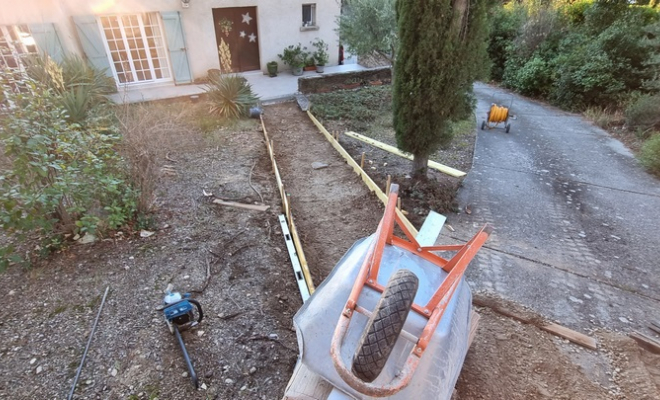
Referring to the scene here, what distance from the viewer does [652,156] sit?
7109mm

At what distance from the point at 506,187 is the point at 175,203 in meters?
6.00

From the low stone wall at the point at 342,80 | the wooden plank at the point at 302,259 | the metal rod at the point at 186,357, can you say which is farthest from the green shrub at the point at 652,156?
the metal rod at the point at 186,357

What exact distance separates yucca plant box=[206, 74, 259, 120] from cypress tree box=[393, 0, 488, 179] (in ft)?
16.0

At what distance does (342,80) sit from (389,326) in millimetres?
10726

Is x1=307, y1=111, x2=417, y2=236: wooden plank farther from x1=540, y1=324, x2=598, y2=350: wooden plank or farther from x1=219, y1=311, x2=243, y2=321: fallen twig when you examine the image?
x1=219, y1=311, x2=243, y2=321: fallen twig

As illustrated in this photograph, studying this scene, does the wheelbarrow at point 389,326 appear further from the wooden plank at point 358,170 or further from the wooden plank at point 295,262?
the wooden plank at point 358,170

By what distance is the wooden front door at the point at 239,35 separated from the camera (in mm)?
11211

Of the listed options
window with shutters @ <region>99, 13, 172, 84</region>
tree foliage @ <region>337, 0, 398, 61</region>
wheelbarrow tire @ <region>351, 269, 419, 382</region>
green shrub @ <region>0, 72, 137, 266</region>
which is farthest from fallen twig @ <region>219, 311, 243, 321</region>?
window with shutters @ <region>99, 13, 172, 84</region>

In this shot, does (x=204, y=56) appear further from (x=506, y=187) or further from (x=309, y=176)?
(x=506, y=187)

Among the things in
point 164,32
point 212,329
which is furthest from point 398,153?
point 164,32

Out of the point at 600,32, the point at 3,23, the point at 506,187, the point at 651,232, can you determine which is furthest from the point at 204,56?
the point at 600,32

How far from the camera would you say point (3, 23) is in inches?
322

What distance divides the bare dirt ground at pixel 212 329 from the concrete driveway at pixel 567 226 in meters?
0.49

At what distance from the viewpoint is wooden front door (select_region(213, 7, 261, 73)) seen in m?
11.2
